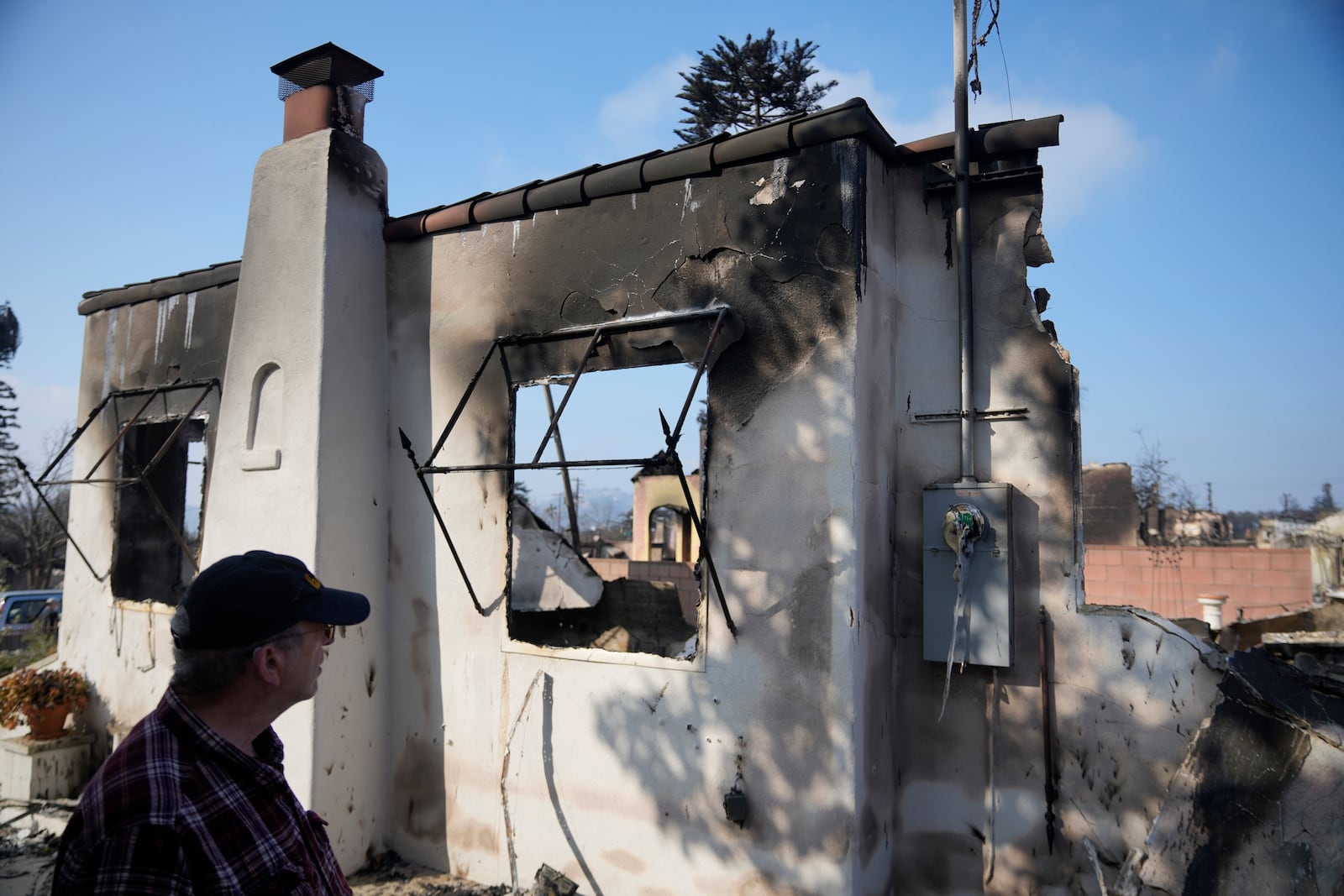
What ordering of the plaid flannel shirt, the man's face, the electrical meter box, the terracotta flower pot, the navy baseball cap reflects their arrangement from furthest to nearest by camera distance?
the terracotta flower pot → the electrical meter box → the man's face → the navy baseball cap → the plaid flannel shirt

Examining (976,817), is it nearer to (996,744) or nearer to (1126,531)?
(996,744)

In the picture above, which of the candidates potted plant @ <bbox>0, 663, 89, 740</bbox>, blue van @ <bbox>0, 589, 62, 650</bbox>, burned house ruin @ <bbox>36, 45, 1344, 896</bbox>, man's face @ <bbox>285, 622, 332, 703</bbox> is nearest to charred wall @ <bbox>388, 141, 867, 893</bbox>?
burned house ruin @ <bbox>36, 45, 1344, 896</bbox>

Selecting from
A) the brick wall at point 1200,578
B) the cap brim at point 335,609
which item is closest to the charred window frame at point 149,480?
the cap brim at point 335,609

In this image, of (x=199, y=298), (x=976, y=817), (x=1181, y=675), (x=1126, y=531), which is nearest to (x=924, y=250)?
(x=1181, y=675)

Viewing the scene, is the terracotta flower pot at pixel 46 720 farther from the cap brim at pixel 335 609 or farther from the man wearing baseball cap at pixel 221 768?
the cap brim at pixel 335 609

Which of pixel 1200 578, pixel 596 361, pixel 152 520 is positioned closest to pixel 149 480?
pixel 152 520

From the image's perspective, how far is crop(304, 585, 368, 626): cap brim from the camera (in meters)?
1.93

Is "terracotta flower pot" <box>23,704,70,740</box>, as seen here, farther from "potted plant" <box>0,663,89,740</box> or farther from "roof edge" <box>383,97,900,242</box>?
"roof edge" <box>383,97,900,242</box>

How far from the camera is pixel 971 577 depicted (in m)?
4.26

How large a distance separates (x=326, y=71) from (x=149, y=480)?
3.86 metres

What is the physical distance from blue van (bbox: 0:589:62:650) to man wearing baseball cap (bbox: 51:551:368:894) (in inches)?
612

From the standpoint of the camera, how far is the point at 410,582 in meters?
5.60

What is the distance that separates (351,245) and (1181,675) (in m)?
5.45

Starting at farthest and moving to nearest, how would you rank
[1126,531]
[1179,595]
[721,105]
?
[1126,531]
[721,105]
[1179,595]
